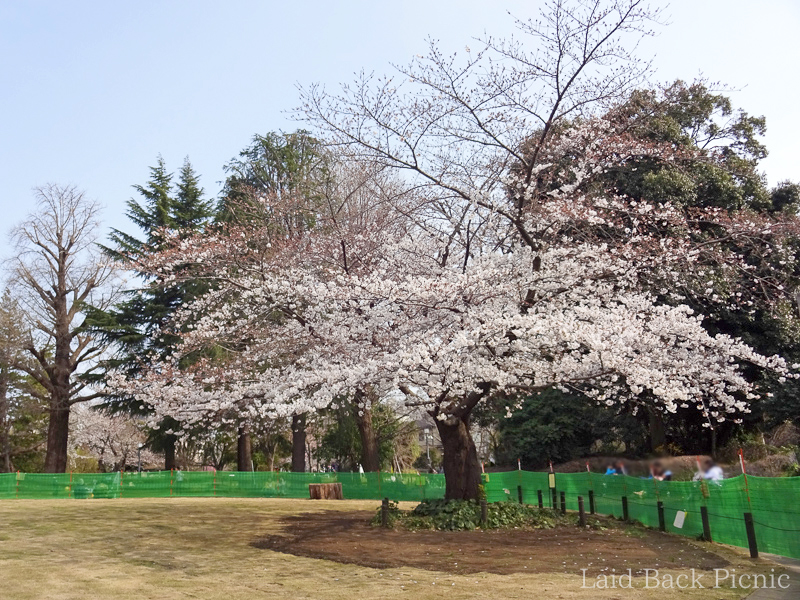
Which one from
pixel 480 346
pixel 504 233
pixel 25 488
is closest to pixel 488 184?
pixel 504 233

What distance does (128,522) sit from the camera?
1521 centimetres

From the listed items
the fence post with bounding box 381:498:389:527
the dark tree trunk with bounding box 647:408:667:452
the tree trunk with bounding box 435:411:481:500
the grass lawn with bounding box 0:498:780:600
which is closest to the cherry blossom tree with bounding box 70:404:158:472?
the grass lawn with bounding box 0:498:780:600

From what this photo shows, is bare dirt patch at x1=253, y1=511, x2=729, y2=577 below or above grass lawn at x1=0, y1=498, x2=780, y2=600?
below

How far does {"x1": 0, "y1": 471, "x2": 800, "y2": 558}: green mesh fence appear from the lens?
10008mm

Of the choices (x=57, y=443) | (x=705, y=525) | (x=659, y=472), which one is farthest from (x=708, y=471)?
(x=57, y=443)

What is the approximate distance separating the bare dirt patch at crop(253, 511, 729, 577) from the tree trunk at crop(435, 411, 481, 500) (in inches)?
59.2

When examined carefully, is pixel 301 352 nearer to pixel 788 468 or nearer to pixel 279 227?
pixel 279 227

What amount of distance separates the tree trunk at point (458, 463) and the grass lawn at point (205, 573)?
2.63 m

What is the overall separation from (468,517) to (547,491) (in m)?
6.67

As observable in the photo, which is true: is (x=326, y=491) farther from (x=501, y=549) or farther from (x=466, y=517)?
(x=501, y=549)

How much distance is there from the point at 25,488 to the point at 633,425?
22.7 meters

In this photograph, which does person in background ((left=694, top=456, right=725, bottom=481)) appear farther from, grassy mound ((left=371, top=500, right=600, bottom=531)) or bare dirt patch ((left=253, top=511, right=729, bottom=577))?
grassy mound ((left=371, top=500, right=600, bottom=531))

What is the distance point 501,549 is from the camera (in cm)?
1091

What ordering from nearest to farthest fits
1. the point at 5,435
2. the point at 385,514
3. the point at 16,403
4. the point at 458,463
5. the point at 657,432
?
the point at 385,514 → the point at 458,463 → the point at 657,432 → the point at 16,403 → the point at 5,435
